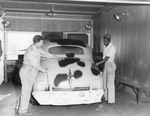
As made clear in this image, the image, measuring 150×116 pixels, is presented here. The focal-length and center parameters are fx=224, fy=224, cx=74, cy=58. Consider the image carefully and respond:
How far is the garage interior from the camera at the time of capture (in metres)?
6.62

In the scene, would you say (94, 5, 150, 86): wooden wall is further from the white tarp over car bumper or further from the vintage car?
the white tarp over car bumper

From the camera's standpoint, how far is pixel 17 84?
10602 millimetres

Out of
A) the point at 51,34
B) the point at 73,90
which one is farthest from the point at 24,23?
the point at 73,90

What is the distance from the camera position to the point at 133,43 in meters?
8.19

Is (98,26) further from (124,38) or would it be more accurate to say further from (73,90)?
(73,90)

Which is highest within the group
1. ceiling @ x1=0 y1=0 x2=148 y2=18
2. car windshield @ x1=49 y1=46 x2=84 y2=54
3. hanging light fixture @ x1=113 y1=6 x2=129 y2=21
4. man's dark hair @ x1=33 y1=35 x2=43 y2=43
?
ceiling @ x1=0 y1=0 x2=148 y2=18

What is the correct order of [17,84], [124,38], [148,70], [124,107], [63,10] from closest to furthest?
[124,107] < [148,70] < [124,38] < [17,84] < [63,10]

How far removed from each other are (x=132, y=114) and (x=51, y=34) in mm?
8746

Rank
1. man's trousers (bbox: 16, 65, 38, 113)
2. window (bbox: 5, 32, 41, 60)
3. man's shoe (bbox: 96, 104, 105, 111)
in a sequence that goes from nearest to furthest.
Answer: man's trousers (bbox: 16, 65, 38, 113), man's shoe (bbox: 96, 104, 105, 111), window (bbox: 5, 32, 41, 60)

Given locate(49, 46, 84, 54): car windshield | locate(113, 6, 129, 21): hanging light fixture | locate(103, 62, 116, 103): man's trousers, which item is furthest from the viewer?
locate(113, 6, 129, 21): hanging light fixture

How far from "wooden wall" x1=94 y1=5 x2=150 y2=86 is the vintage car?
6.33 feet

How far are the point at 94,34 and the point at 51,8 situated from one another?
349 cm

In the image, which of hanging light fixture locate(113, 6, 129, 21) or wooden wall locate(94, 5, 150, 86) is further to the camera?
hanging light fixture locate(113, 6, 129, 21)

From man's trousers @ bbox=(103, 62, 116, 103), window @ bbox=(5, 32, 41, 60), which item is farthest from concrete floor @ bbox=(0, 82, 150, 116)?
window @ bbox=(5, 32, 41, 60)
